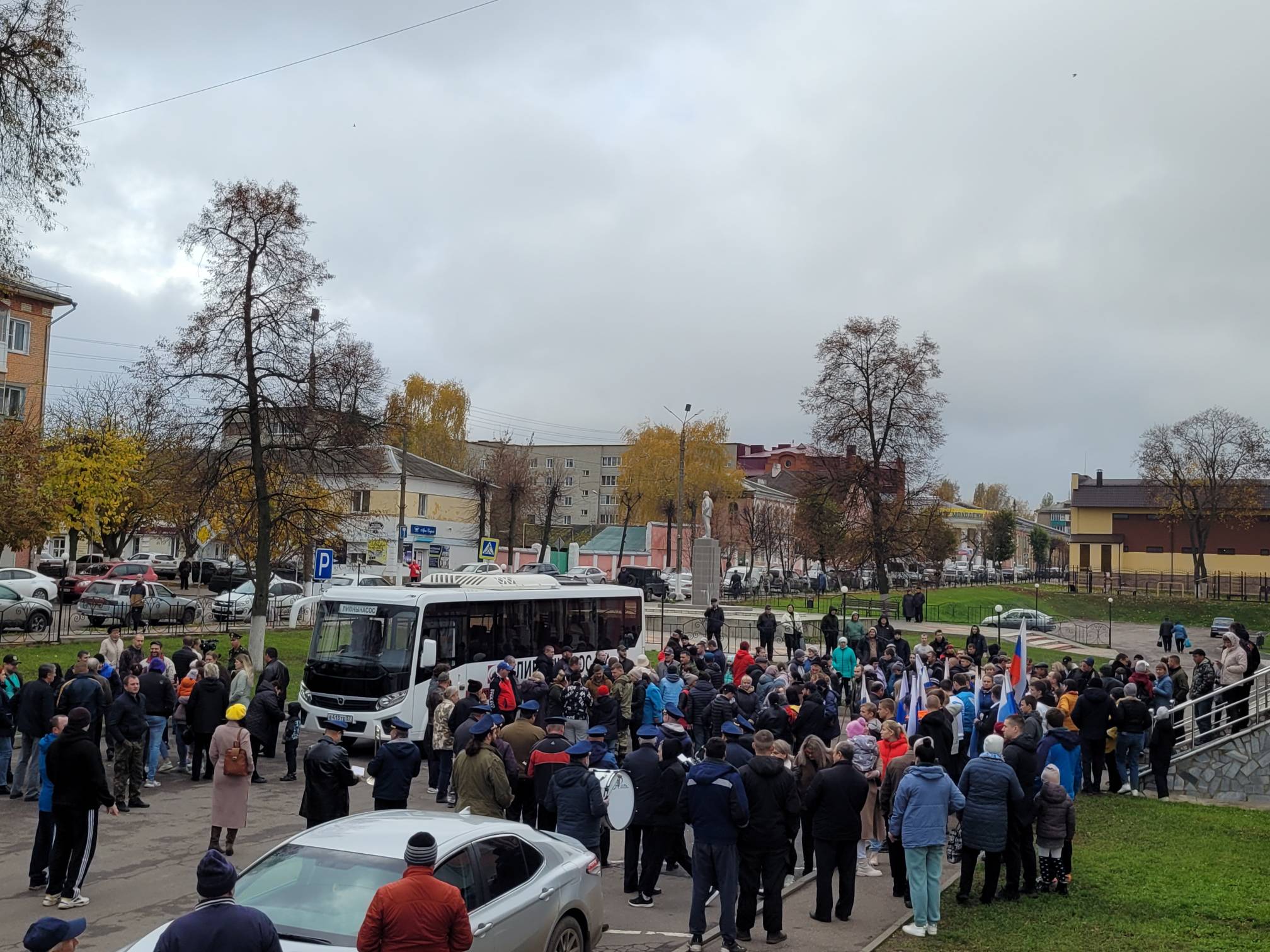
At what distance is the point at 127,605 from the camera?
3134 centimetres

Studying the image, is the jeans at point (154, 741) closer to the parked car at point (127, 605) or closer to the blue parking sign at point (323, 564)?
the blue parking sign at point (323, 564)

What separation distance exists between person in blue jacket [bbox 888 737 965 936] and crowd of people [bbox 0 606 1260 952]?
0.06 feet

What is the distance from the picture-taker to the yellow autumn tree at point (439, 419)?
86812 mm

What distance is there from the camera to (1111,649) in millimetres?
43062

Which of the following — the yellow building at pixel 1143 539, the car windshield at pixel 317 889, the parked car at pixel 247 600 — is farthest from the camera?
the yellow building at pixel 1143 539

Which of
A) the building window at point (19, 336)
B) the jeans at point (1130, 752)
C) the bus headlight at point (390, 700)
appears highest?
the building window at point (19, 336)

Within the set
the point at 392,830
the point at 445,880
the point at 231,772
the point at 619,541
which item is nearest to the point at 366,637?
the point at 231,772

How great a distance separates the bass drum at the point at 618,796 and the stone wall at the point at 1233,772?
1205 centimetres

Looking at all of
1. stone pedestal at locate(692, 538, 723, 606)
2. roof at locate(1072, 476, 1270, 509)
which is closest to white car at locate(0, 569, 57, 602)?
stone pedestal at locate(692, 538, 723, 606)

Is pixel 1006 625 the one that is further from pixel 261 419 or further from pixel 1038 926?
pixel 1038 926

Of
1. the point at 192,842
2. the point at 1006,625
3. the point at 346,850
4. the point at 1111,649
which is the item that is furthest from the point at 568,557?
the point at 346,850

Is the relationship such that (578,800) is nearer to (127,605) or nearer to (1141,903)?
(1141,903)

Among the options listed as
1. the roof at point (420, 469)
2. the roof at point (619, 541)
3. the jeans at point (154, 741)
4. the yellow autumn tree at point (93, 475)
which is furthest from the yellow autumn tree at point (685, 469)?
the jeans at point (154, 741)

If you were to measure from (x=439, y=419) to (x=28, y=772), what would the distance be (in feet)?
246
